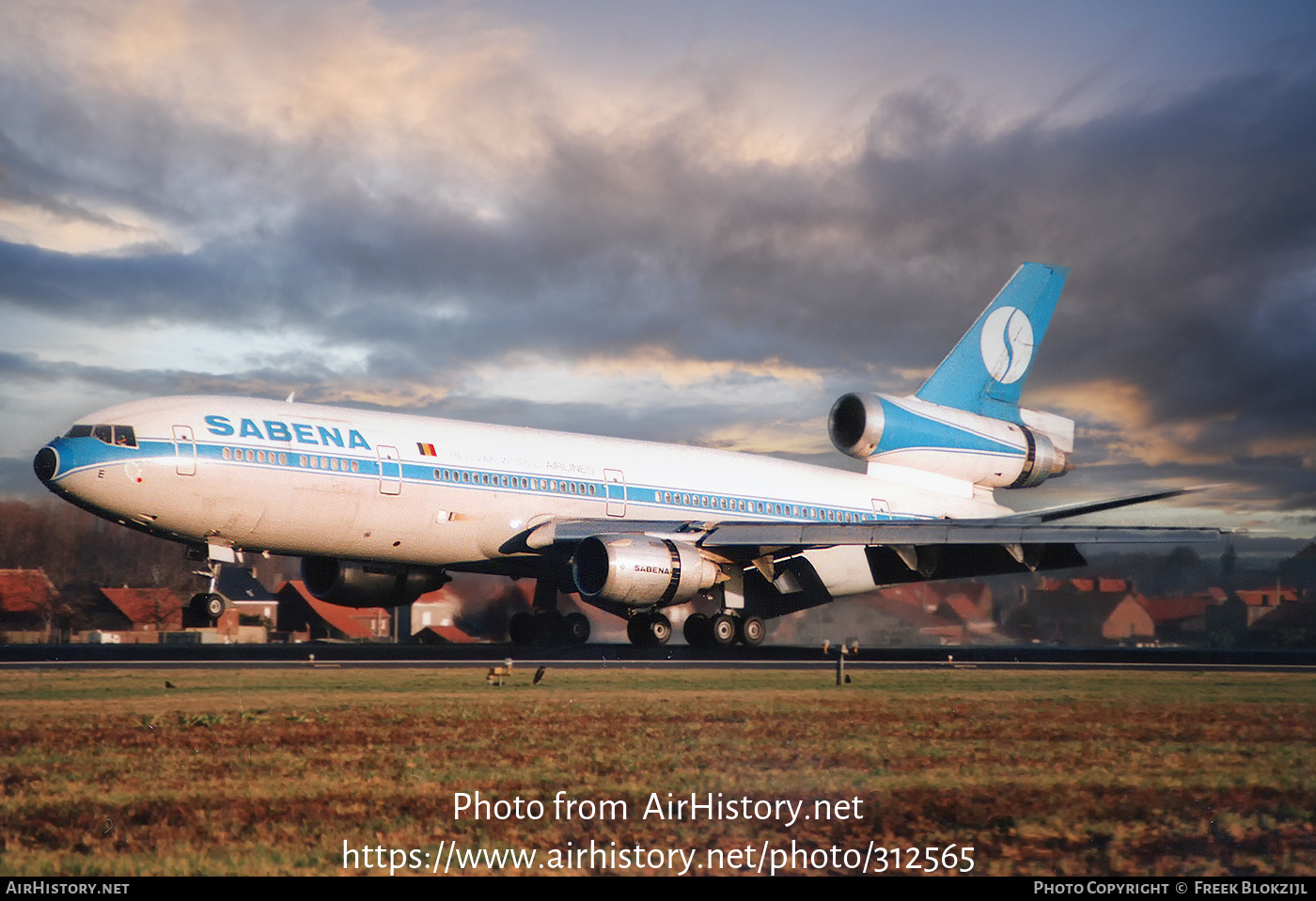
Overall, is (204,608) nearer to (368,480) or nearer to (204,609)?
(204,609)

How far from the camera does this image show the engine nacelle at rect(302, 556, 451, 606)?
1117 inches

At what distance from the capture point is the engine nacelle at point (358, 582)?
28359 mm

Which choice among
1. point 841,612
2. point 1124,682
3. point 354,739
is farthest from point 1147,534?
point 354,739

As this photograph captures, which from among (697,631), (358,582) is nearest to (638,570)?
(697,631)

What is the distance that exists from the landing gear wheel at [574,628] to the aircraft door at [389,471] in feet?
31.3

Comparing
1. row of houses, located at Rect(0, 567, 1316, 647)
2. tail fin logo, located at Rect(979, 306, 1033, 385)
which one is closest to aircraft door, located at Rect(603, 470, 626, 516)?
row of houses, located at Rect(0, 567, 1316, 647)

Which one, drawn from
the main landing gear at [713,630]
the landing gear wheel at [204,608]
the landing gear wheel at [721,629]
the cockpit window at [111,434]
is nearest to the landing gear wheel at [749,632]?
the main landing gear at [713,630]

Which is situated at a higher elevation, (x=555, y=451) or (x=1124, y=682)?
(x=555, y=451)

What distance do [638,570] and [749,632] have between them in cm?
641

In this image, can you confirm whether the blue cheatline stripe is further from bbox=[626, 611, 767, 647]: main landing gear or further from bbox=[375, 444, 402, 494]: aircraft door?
bbox=[626, 611, 767, 647]: main landing gear

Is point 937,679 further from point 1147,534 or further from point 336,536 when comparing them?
point 336,536

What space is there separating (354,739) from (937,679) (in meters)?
11.3
